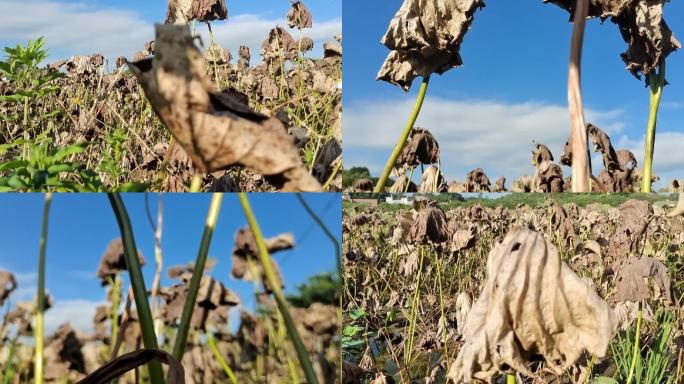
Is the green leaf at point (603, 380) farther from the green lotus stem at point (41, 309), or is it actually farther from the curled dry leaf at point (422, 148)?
the green lotus stem at point (41, 309)

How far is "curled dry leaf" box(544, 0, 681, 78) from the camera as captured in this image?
51.6 inches

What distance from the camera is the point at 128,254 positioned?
64cm

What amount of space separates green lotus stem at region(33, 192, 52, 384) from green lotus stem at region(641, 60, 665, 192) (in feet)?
3.26

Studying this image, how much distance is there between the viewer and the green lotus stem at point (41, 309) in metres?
0.77

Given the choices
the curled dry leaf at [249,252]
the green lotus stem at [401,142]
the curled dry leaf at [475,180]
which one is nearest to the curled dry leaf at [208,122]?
the curled dry leaf at [249,252]

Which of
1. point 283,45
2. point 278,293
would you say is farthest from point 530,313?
point 283,45

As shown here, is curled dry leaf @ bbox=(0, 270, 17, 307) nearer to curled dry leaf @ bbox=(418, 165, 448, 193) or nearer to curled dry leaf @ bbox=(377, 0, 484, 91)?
curled dry leaf @ bbox=(377, 0, 484, 91)

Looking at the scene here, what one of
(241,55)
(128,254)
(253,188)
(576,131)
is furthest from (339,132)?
(241,55)

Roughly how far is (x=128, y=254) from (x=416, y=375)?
1040 mm

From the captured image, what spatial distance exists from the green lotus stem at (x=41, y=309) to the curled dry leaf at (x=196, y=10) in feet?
4.90

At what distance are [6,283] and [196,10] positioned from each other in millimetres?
1517

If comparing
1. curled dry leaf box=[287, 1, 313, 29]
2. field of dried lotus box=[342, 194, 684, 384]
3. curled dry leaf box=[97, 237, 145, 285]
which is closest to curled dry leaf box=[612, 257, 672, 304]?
field of dried lotus box=[342, 194, 684, 384]

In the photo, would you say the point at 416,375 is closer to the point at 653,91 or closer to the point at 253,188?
the point at 253,188

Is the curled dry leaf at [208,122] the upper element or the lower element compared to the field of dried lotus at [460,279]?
upper
